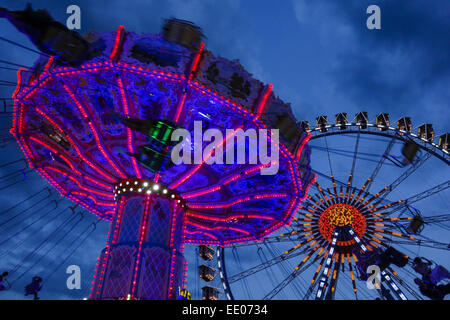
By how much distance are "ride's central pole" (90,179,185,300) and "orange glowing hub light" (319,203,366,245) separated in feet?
29.8

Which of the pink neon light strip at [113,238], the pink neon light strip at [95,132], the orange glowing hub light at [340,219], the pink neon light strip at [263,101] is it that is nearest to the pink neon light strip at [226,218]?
the pink neon light strip at [113,238]

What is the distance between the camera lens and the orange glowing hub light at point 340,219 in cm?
1825

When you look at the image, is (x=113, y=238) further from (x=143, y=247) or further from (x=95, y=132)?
(x=95, y=132)

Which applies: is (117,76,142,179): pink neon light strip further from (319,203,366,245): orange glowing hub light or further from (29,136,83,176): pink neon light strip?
(319,203,366,245): orange glowing hub light

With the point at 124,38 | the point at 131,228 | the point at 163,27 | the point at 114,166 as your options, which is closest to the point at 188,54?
the point at 163,27

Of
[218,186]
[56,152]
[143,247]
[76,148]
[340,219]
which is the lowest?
[143,247]

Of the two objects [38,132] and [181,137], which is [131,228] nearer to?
[181,137]

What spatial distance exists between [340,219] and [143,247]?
11.1 m

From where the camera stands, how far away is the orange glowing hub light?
59.9ft

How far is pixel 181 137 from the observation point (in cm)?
1014

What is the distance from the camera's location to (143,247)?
447 inches

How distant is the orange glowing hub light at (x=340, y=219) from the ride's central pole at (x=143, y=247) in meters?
9.07

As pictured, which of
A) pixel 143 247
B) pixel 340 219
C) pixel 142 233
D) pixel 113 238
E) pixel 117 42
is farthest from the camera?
pixel 340 219

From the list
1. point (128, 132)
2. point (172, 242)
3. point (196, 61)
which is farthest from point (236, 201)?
point (196, 61)
